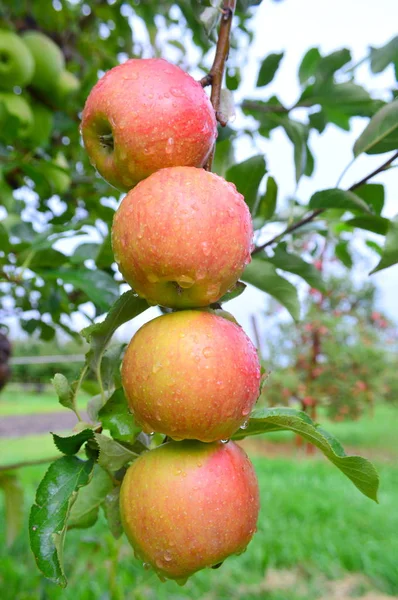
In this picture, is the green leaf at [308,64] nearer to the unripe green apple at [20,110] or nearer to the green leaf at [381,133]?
the green leaf at [381,133]

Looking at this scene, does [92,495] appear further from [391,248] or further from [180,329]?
[391,248]

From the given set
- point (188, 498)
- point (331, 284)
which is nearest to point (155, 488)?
point (188, 498)

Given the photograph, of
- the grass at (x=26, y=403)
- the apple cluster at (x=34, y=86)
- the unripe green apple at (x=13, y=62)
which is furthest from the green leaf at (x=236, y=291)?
the grass at (x=26, y=403)

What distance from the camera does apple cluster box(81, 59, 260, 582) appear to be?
1.17 ft

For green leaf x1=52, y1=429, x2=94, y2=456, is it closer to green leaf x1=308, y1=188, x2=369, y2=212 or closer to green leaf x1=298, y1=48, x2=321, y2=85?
green leaf x1=308, y1=188, x2=369, y2=212

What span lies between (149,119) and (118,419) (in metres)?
0.22

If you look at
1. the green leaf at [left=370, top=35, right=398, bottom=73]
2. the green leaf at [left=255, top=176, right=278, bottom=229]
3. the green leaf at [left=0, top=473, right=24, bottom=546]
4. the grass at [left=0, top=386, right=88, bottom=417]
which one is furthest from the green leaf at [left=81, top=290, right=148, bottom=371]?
the grass at [left=0, top=386, right=88, bottom=417]

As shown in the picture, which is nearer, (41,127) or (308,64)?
(308,64)

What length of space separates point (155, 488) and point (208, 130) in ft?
0.84

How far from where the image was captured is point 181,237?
0.36 meters

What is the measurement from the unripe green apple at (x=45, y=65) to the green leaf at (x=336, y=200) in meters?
1.08

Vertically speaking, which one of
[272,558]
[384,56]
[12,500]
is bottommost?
[272,558]

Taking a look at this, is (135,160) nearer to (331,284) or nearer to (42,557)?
(42,557)

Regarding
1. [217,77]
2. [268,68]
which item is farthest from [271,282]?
[268,68]
